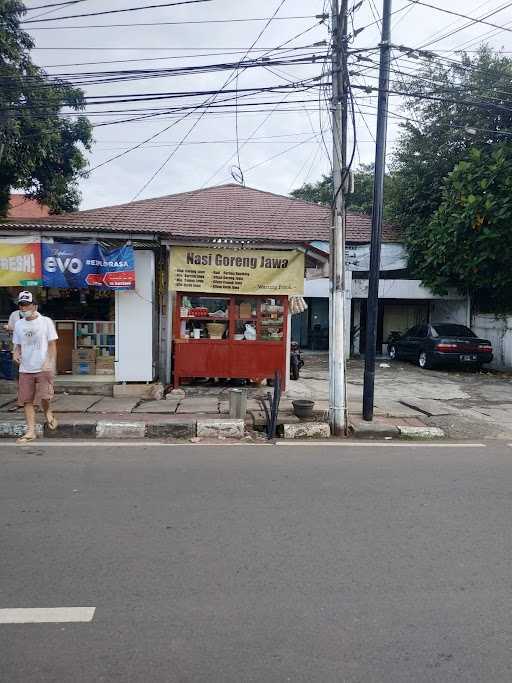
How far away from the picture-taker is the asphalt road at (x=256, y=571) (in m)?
2.44

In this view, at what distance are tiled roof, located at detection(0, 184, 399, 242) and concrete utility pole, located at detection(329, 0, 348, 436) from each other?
564 centimetres

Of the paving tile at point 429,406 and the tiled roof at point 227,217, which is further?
the tiled roof at point 227,217

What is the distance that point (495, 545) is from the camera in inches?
145

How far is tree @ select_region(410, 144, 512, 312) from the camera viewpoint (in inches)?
522

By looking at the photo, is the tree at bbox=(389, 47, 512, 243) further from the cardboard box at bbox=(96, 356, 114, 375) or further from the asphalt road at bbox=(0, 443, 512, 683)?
the asphalt road at bbox=(0, 443, 512, 683)

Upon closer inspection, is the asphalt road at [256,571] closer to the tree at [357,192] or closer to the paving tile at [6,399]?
the paving tile at [6,399]

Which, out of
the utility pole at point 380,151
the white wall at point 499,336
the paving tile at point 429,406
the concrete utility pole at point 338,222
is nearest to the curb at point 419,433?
the concrete utility pole at point 338,222

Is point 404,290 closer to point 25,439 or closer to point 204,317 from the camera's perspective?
point 204,317

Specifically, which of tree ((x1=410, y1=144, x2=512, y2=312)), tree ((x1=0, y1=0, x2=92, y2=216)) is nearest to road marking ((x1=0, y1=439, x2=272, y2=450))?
tree ((x1=0, y1=0, x2=92, y2=216))

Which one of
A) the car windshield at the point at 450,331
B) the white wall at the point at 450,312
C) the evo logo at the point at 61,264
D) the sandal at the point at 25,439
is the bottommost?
the sandal at the point at 25,439

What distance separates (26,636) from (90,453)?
11.6ft

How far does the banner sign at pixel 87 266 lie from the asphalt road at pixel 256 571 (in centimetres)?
469

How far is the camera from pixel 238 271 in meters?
9.97

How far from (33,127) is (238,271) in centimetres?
647
